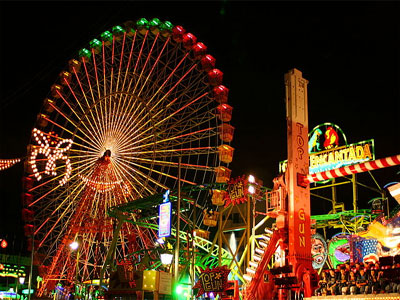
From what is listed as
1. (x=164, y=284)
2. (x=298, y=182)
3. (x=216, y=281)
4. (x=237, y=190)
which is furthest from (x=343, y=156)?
(x=164, y=284)

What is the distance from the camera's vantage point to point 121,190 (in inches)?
1278

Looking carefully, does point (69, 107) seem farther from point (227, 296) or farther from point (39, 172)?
point (227, 296)

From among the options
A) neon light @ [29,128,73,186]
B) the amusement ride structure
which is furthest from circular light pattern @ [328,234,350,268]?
neon light @ [29,128,73,186]

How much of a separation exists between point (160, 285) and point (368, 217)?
736 inches

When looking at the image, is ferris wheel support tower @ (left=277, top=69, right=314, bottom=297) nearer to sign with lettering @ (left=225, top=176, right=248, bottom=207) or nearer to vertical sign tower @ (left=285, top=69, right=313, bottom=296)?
vertical sign tower @ (left=285, top=69, right=313, bottom=296)

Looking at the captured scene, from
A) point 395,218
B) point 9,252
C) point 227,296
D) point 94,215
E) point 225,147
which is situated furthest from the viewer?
point 9,252

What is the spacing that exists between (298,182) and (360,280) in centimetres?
477

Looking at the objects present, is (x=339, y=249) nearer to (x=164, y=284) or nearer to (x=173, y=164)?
(x=173, y=164)

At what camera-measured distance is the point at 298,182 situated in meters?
20.1

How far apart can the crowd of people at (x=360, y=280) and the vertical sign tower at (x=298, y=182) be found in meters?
1.35

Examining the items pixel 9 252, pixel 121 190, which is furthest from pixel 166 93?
pixel 9 252

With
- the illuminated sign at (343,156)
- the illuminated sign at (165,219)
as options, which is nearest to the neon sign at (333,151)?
the illuminated sign at (343,156)

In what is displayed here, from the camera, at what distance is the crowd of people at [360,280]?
15.6 meters

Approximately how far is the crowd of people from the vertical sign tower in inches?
53.1
